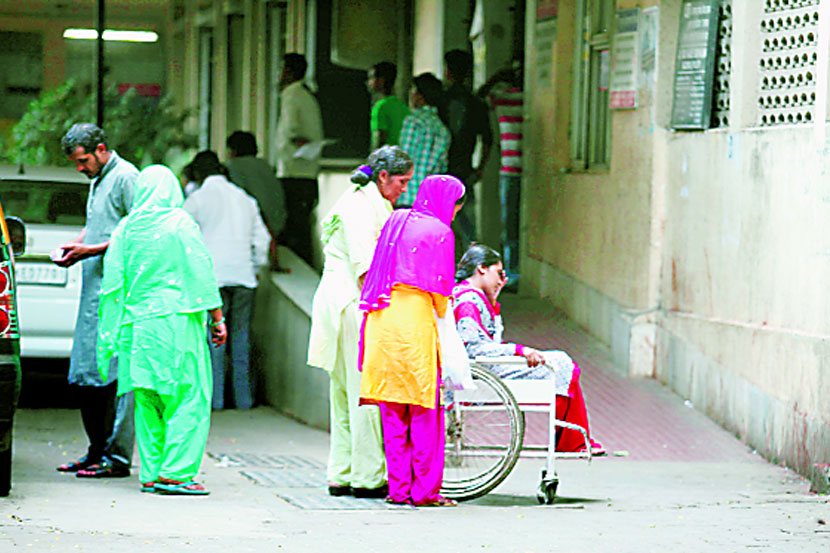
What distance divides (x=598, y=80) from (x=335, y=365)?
5860 millimetres

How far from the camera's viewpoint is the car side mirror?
812 cm

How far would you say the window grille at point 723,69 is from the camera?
429 inches

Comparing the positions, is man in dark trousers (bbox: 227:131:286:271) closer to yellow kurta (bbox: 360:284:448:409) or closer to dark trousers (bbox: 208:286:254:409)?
dark trousers (bbox: 208:286:254:409)

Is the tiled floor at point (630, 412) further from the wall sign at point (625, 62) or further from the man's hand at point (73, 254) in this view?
the man's hand at point (73, 254)

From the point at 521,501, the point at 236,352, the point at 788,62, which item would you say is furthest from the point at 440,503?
the point at 236,352

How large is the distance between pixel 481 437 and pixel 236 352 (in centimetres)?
497

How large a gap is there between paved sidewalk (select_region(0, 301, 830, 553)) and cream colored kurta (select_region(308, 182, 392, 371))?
2.66 feet

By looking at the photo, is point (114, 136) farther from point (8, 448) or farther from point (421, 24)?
point (8, 448)

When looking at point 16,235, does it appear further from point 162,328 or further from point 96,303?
point 162,328

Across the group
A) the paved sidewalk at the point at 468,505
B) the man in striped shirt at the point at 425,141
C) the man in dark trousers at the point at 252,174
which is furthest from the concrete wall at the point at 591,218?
the man in dark trousers at the point at 252,174

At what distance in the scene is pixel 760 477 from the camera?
911cm

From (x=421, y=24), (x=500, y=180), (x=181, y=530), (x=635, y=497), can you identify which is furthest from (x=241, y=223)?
(x=181, y=530)

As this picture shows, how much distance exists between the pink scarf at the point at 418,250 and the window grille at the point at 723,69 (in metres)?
3.71

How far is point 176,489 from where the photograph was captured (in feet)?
26.6
